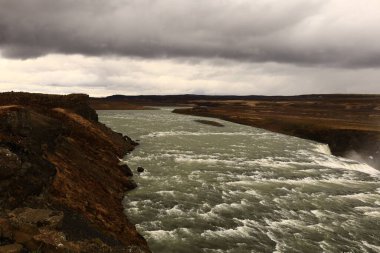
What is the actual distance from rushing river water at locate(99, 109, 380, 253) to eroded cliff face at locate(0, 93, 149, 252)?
1992 millimetres

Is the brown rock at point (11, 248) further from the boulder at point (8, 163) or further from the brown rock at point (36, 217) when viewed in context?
the boulder at point (8, 163)

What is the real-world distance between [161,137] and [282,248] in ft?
137

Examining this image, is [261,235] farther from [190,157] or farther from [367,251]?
[190,157]

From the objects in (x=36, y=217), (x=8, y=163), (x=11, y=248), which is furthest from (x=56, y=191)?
(x=11, y=248)

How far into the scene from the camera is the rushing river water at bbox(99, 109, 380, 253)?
2192 cm

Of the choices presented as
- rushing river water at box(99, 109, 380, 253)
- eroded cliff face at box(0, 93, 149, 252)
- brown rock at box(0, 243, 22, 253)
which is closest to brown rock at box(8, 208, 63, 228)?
eroded cliff face at box(0, 93, 149, 252)

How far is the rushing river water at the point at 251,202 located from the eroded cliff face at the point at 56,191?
6.54 feet

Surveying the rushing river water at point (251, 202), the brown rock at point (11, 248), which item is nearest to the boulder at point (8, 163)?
the brown rock at point (11, 248)

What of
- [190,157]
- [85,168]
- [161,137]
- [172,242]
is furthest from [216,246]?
[161,137]

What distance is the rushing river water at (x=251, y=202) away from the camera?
21922mm

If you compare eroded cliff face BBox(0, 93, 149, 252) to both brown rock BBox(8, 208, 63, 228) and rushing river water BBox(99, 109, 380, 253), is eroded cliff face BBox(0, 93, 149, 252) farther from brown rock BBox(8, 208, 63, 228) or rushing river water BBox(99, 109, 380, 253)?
rushing river water BBox(99, 109, 380, 253)

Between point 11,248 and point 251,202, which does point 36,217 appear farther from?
point 251,202

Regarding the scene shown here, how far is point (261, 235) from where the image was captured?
74.4 ft

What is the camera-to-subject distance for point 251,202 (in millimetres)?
28516
